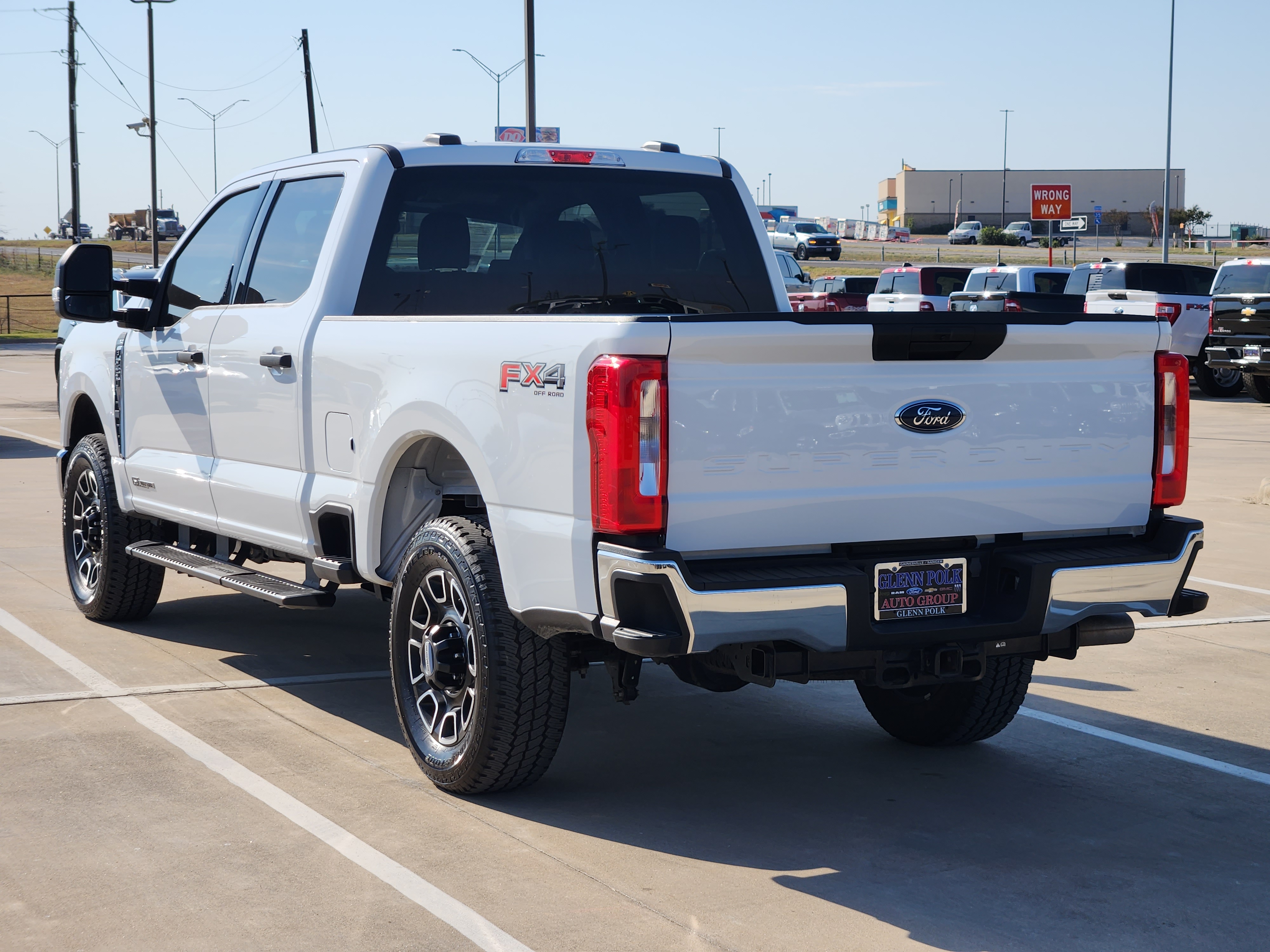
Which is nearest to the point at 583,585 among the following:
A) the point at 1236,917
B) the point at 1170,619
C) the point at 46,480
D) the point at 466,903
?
the point at 466,903

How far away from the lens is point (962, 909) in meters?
4.30

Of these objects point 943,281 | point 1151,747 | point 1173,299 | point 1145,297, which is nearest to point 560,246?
point 1151,747

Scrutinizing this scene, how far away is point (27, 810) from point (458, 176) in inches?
116

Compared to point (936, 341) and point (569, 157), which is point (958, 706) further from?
point (569, 157)

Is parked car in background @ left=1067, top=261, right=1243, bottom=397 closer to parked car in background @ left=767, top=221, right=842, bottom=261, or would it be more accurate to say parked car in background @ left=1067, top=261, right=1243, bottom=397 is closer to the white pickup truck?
the white pickup truck

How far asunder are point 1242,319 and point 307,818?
19.8 metres

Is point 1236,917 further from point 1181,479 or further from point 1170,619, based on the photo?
point 1170,619

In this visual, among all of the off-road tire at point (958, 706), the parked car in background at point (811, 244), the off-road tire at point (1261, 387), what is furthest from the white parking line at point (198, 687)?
the parked car in background at point (811, 244)

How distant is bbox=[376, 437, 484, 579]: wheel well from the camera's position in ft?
18.5

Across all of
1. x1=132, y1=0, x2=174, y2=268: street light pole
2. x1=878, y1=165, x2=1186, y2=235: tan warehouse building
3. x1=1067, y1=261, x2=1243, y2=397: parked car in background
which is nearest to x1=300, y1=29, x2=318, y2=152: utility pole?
x1=132, y1=0, x2=174, y2=268: street light pole

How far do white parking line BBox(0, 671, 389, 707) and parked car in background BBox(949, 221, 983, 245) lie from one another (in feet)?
311

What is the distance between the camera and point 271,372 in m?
6.25

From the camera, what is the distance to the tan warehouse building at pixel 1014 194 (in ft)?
423

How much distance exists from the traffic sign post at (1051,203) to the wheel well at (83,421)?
59.7 meters
